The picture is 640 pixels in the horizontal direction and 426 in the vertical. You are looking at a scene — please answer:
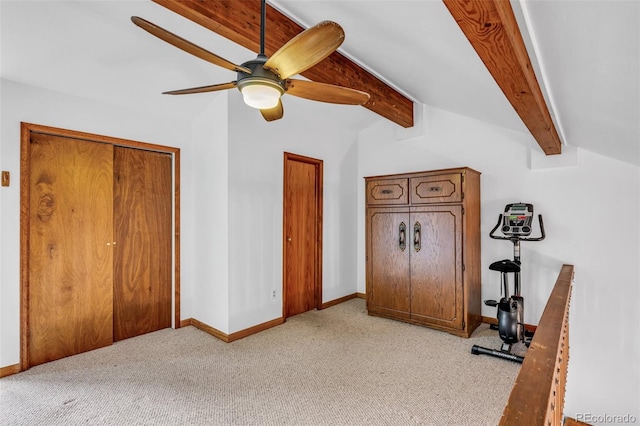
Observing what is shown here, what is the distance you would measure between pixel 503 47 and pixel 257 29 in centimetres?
138

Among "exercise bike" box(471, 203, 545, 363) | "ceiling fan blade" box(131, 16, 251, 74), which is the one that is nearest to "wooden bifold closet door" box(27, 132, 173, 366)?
"ceiling fan blade" box(131, 16, 251, 74)

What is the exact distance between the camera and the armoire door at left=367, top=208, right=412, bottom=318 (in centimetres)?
382

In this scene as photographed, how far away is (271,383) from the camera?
251 centimetres

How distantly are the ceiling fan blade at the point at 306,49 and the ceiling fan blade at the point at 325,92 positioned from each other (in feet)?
0.47

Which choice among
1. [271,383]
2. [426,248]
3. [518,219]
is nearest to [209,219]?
[271,383]

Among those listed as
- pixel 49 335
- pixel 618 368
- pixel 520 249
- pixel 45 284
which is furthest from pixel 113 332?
pixel 618 368

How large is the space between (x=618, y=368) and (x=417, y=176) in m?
2.72

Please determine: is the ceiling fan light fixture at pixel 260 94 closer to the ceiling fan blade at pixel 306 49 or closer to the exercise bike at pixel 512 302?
the ceiling fan blade at pixel 306 49

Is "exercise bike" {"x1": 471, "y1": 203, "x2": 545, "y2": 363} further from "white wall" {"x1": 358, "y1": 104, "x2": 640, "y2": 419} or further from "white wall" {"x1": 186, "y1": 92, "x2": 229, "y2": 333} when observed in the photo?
"white wall" {"x1": 186, "y1": 92, "x2": 229, "y2": 333}

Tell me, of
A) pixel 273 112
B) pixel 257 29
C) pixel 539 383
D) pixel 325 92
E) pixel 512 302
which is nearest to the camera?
pixel 539 383

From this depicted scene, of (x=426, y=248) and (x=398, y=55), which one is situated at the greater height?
(x=398, y=55)

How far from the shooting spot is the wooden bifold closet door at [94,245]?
9.18 feet

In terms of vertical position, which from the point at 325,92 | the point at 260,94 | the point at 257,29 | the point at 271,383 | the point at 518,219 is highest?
the point at 257,29

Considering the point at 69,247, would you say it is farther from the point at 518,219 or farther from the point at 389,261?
the point at 518,219
